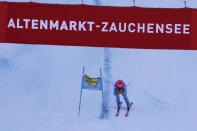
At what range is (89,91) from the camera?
18.3 feet

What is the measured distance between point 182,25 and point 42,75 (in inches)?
97.2

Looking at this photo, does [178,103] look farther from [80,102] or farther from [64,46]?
[64,46]

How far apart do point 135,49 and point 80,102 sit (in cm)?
129

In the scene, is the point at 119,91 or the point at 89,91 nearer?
the point at 119,91

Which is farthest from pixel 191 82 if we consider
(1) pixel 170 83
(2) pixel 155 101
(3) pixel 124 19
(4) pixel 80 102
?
(4) pixel 80 102

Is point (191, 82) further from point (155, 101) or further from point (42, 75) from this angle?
point (42, 75)

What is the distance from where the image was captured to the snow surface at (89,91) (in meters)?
5.34

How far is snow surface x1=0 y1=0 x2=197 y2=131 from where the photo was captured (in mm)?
5340

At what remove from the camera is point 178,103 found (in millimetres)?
5496

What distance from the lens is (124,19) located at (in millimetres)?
5602

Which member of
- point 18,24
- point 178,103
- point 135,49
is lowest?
point 178,103

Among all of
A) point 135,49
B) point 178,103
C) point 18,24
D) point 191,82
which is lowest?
point 178,103

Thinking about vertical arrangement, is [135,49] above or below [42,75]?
above

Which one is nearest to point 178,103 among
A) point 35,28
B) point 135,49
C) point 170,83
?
point 170,83
